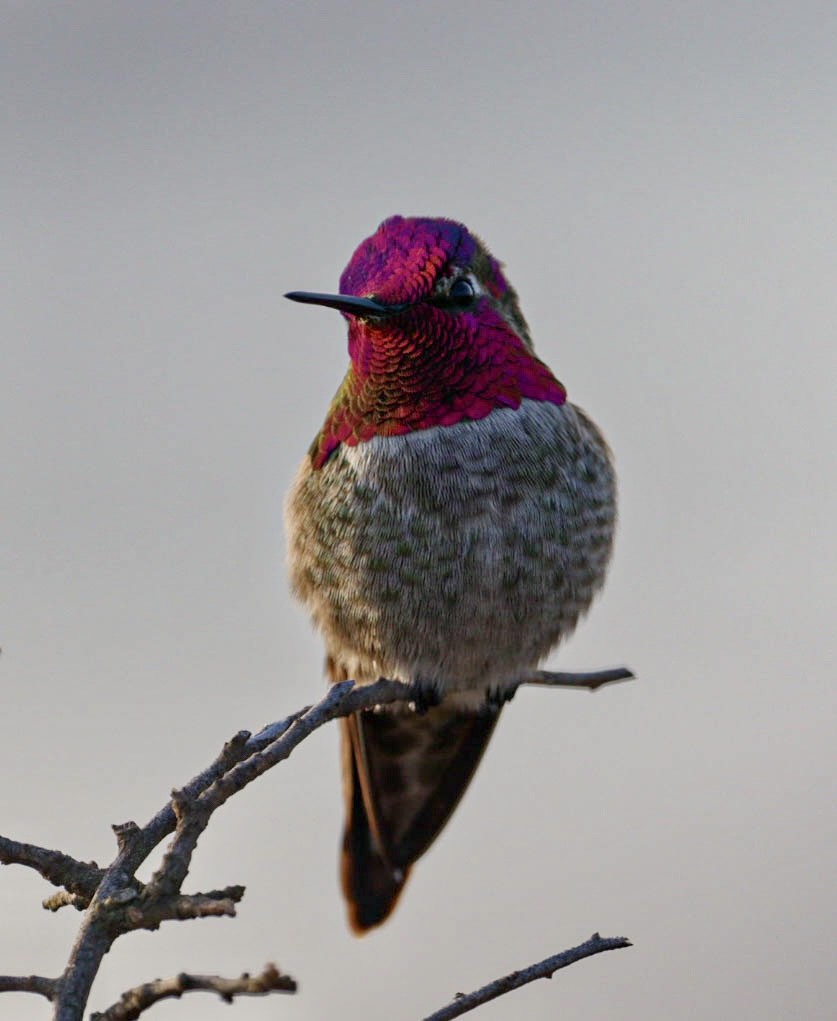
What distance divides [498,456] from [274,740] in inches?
55.9

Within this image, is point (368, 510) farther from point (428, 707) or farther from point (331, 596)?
point (428, 707)

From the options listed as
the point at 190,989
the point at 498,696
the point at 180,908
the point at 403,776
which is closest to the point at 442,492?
the point at 498,696

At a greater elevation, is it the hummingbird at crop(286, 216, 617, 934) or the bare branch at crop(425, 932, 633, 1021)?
the hummingbird at crop(286, 216, 617, 934)

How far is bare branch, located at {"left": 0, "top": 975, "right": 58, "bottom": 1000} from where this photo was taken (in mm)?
1538

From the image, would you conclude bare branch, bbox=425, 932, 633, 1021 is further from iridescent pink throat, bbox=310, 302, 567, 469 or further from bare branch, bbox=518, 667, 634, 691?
iridescent pink throat, bbox=310, 302, 567, 469

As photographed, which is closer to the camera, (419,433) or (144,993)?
(144,993)

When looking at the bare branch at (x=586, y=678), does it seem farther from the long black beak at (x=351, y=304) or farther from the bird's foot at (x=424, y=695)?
the long black beak at (x=351, y=304)

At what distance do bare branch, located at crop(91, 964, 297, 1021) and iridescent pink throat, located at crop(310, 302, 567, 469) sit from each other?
2142mm

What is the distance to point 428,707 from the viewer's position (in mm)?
3764

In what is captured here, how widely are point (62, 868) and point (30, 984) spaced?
13.8 inches

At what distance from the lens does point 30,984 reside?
1553 mm

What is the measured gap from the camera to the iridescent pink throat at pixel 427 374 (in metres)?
3.42

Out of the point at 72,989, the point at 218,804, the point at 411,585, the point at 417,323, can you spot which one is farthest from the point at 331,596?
the point at 72,989

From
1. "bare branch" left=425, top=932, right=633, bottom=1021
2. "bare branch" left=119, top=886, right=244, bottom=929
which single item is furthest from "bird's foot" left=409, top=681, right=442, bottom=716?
"bare branch" left=119, top=886, right=244, bottom=929
